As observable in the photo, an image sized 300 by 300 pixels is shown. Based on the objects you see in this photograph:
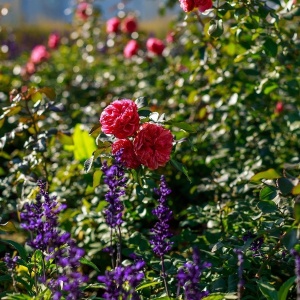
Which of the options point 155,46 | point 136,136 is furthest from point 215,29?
point 155,46

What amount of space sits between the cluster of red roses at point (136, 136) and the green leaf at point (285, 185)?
0.47 m

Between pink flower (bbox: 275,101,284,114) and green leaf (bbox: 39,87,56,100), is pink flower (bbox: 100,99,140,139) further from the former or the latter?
pink flower (bbox: 275,101,284,114)

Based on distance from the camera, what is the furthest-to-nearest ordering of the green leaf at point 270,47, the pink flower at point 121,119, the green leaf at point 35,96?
the green leaf at point 35,96, the green leaf at point 270,47, the pink flower at point 121,119

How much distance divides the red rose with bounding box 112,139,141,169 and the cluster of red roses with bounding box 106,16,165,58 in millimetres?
2741

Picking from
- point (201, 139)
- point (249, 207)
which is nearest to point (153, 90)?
point (201, 139)

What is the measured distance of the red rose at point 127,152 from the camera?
1.90 metres

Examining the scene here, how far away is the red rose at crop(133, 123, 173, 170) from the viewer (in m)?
1.86

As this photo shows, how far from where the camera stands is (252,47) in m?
2.56

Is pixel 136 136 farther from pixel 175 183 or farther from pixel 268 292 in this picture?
pixel 175 183

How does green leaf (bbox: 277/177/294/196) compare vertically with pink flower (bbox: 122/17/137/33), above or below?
above

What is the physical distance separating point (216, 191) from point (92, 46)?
3.30 meters

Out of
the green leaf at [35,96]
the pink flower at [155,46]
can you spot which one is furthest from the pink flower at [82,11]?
the green leaf at [35,96]

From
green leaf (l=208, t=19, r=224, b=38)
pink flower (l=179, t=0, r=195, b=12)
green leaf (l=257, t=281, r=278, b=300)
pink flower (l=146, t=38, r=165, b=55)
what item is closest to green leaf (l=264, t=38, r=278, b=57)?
green leaf (l=208, t=19, r=224, b=38)

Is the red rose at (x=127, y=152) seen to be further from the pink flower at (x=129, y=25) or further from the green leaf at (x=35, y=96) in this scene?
the pink flower at (x=129, y=25)
